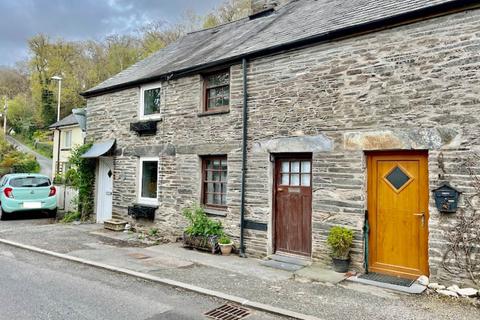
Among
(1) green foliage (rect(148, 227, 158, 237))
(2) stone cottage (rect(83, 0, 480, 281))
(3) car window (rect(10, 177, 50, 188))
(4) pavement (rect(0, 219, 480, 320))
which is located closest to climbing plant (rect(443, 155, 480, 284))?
(2) stone cottage (rect(83, 0, 480, 281))

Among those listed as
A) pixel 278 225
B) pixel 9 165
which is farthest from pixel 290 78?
pixel 9 165

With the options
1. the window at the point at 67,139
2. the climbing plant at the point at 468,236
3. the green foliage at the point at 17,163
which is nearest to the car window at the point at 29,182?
the window at the point at 67,139

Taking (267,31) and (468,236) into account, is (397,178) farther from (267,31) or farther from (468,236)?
(267,31)

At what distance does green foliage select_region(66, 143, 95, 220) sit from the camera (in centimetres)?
1352

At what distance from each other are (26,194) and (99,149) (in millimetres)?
3467

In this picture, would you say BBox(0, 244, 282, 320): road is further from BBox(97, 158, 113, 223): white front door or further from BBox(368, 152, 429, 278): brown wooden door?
BBox(97, 158, 113, 223): white front door

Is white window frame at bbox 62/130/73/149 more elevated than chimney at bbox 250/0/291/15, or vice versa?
chimney at bbox 250/0/291/15

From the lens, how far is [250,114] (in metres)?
8.88

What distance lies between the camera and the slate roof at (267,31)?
754 centimetres

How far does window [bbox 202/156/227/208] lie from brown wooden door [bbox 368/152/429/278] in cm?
392

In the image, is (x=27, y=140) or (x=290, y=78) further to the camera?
(x=27, y=140)

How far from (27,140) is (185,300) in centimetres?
5131

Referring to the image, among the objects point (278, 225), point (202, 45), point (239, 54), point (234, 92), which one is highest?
point (202, 45)

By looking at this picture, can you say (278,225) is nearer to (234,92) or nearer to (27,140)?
(234,92)
